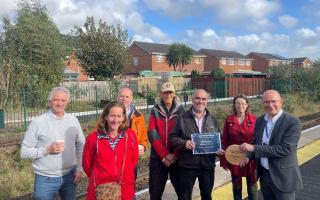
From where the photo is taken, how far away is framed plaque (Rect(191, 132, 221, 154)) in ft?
14.9

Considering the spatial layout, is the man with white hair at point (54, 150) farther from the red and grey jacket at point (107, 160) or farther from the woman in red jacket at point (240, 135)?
the woman in red jacket at point (240, 135)

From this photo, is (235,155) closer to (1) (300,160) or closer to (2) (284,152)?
(2) (284,152)

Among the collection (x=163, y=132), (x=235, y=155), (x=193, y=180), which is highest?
(x=163, y=132)

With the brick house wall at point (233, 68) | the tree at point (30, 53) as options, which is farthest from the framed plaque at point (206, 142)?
the brick house wall at point (233, 68)

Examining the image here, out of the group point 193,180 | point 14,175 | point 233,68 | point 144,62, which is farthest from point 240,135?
point 233,68

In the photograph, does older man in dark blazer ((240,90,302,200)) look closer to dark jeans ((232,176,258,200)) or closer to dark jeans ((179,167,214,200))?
dark jeans ((179,167,214,200))

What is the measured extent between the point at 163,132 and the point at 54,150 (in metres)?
1.56

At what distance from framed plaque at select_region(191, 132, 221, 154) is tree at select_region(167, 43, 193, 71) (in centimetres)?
5515

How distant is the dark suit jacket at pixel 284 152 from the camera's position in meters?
3.90

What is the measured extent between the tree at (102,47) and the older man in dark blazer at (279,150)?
2938 centimetres

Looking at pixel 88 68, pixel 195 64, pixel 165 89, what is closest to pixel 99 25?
pixel 88 68

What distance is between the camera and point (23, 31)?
2244 cm

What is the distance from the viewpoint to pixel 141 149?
4.43m

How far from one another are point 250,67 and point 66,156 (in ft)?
256
